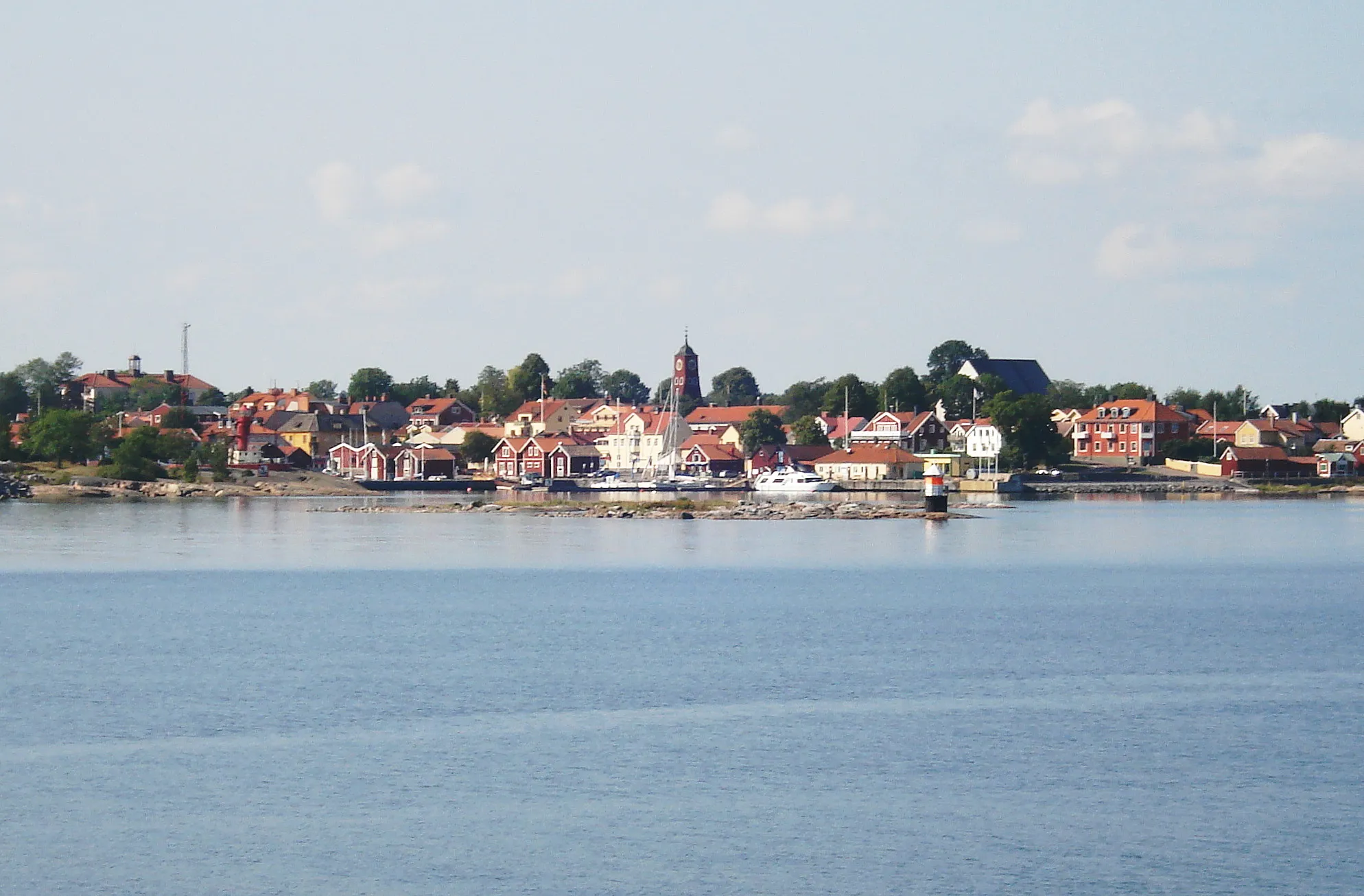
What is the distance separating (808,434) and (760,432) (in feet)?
9.46

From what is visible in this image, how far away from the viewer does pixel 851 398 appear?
113188 mm

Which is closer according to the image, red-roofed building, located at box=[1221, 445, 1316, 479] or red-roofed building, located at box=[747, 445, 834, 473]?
red-roofed building, located at box=[1221, 445, 1316, 479]

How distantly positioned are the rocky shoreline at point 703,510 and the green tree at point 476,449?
36775 mm

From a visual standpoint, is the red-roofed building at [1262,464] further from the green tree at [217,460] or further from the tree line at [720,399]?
the green tree at [217,460]

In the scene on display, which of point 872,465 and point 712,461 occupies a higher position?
point 712,461

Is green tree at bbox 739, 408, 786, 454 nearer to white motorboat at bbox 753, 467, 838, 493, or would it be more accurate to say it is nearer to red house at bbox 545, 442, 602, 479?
red house at bbox 545, 442, 602, 479

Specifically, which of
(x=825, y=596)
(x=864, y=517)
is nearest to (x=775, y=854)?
(x=825, y=596)

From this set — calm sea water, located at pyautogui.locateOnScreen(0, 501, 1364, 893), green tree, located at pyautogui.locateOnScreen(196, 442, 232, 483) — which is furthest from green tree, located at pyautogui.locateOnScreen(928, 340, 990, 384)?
calm sea water, located at pyautogui.locateOnScreen(0, 501, 1364, 893)

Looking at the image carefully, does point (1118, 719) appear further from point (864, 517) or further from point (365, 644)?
point (864, 517)

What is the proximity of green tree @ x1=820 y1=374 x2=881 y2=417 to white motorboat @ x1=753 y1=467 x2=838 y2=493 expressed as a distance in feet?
68.5

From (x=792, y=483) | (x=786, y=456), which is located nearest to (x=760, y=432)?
(x=786, y=456)

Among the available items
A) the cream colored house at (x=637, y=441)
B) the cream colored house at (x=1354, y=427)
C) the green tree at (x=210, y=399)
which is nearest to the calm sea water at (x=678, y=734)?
the cream colored house at (x=637, y=441)

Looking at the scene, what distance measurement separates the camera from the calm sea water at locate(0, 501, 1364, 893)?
48.2 feet

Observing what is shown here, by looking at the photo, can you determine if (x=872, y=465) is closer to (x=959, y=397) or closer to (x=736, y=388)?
(x=959, y=397)
